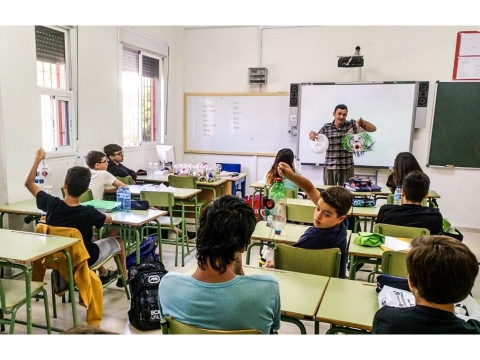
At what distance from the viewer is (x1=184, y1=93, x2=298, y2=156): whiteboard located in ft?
20.7

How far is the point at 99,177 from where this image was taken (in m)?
3.82

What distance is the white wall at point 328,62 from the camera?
18.4 ft

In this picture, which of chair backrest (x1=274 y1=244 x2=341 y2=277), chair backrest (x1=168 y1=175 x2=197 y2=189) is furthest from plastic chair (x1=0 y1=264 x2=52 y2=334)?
chair backrest (x1=168 y1=175 x2=197 y2=189)

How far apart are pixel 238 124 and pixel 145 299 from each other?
4316 mm

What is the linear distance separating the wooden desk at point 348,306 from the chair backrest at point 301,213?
141 centimetres

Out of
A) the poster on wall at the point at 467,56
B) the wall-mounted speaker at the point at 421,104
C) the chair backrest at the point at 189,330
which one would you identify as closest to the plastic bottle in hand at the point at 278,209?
the chair backrest at the point at 189,330

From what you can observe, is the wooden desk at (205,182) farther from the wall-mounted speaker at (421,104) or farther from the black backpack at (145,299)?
the wall-mounted speaker at (421,104)

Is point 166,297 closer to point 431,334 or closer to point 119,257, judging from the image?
point 431,334

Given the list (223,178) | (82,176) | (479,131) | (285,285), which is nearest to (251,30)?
(223,178)

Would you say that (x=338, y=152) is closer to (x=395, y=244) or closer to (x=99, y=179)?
(x=395, y=244)

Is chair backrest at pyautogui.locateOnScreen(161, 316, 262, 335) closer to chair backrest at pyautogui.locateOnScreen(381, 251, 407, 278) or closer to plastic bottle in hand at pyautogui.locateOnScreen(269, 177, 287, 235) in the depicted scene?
chair backrest at pyautogui.locateOnScreen(381, 251, 407, 278)

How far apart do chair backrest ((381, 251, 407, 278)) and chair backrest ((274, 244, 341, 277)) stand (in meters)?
0.28
